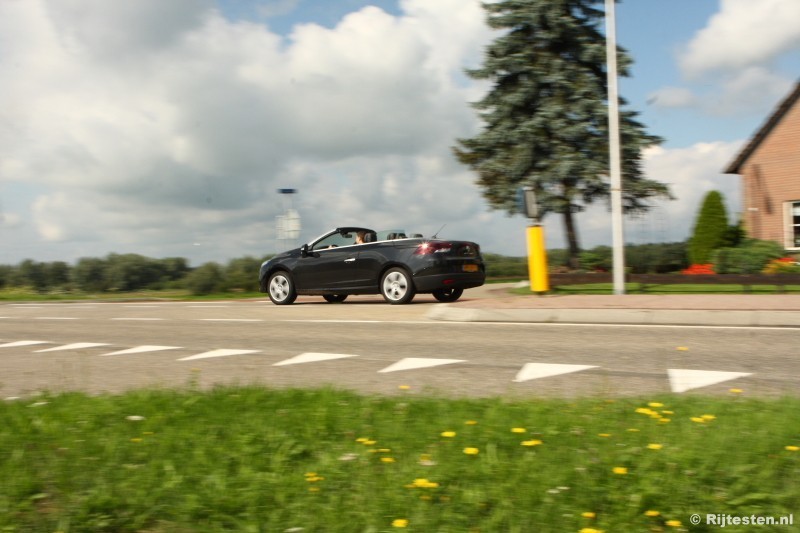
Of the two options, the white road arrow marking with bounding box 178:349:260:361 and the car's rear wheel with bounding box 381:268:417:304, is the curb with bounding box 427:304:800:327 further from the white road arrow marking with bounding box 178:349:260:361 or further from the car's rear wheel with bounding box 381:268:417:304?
the white road arrow marking with bounding box 178:349:260:361

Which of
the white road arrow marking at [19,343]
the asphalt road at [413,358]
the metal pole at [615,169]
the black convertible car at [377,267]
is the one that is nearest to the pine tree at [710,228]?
the metal pole at [615,169]

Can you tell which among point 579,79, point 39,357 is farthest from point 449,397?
point 579,79

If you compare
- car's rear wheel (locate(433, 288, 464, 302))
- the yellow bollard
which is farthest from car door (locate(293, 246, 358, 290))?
the yellow bollard

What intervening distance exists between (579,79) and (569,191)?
357cm

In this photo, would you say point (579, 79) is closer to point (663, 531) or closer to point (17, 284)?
point (663, 531)

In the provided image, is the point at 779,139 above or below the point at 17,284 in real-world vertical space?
above

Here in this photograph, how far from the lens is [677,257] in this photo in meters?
25.1

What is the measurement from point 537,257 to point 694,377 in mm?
8346

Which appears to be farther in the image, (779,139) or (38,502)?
(779,139)

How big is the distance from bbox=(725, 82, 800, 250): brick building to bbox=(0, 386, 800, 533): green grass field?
2259cm

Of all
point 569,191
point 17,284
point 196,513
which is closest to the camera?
point 196,513

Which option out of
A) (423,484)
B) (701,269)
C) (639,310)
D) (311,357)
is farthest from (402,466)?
(701,269)

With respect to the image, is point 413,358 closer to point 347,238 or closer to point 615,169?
point 347,238

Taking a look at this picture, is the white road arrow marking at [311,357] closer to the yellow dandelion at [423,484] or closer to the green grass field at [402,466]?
the green grass field at [402,466]
